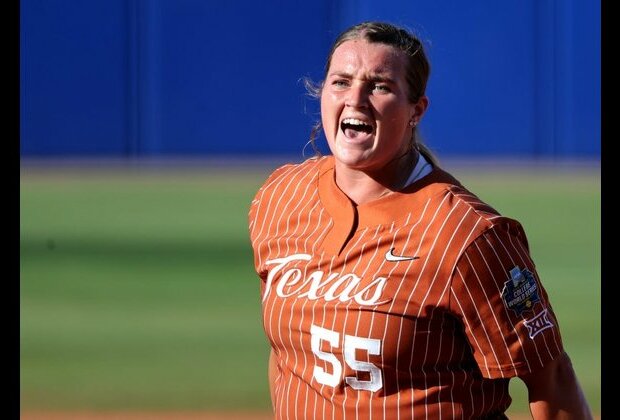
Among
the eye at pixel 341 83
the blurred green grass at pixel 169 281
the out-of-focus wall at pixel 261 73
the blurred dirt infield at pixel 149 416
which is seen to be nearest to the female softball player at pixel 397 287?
the eye at pixel 341 83

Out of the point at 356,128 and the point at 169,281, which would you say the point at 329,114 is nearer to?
the point at 356,128

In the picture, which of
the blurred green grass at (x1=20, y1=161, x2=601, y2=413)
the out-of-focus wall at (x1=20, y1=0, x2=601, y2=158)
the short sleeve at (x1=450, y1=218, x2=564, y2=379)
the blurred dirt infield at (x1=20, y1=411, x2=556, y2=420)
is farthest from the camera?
the out-of-focus wall at (x1=20, y1=0, x2=601, y2=158)

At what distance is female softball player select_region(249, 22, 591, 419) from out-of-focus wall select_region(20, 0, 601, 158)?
25.9 ft

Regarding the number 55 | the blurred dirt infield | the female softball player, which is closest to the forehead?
the female softball player

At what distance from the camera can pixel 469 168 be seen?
10.3m

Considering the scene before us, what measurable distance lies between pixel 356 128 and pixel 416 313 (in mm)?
375

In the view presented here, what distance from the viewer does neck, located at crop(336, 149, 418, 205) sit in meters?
2.02

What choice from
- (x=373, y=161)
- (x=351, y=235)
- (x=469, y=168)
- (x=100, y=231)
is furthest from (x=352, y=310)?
(x=469, y=168)

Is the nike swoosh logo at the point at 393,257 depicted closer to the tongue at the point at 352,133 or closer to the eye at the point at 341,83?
the tongue at the point at 352,133

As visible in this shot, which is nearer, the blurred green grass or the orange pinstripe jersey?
the orange pinstripe jersey

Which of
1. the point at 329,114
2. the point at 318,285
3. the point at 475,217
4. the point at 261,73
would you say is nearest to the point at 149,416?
the point at 318,285

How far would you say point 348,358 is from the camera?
190 cm

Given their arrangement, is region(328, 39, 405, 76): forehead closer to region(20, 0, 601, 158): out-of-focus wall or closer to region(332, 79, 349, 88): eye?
region(332, 79, 349, 88): eye

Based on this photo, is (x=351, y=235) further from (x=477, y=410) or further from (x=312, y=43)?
(x=312, y=43)
